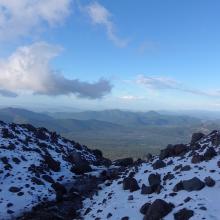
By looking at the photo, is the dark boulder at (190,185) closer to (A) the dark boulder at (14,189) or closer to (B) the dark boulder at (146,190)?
(B) the dark boulder at (146,190)

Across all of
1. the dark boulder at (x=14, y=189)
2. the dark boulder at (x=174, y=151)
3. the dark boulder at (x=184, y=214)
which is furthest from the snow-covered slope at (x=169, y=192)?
the dark boulder at (x=14, y=189)

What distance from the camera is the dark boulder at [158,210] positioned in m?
37.6

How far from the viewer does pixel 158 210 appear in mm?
37938

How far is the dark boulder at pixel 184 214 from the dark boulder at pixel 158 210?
59.3 inches

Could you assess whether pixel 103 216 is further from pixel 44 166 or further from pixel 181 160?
pixel 44 166

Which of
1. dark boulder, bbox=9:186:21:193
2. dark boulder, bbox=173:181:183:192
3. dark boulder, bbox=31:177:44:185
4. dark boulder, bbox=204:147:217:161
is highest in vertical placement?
dark boulder, bbox=204:147:217:161

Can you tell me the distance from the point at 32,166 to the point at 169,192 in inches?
1129

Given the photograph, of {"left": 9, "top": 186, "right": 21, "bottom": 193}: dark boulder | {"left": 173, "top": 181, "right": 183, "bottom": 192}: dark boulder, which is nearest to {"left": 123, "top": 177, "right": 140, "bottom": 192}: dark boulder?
{"left": 173, "top": 181, "right": 183, "bottom": 192}: dark boulder

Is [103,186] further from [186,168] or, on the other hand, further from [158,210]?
[158,210]

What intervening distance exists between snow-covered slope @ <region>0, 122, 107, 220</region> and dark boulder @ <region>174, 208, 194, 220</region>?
2108 centimetres

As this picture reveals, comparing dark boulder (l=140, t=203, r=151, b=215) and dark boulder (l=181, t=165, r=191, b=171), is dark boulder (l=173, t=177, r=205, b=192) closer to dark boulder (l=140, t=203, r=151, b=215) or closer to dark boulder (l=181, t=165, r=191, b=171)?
dark boulder (l=140, t=203, r=151, b=215)

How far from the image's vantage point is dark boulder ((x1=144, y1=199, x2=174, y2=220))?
37594mm

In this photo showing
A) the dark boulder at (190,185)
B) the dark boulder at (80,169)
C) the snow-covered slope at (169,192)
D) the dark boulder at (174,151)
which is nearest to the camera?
the snow-covered slope at (169,192)

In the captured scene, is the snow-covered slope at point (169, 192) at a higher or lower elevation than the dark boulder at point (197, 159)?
lower
